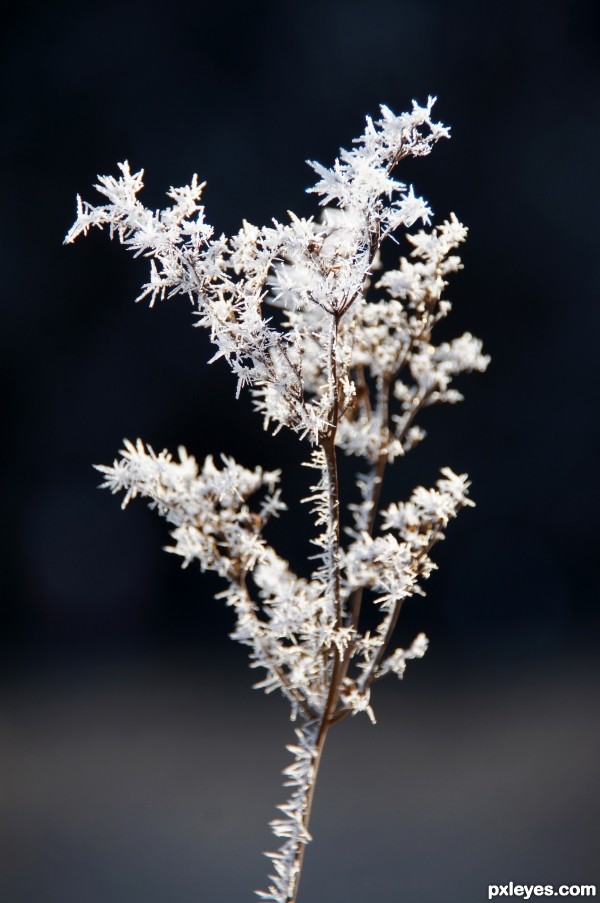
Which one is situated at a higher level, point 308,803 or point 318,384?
point 318,384

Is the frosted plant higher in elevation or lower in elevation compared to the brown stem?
higher

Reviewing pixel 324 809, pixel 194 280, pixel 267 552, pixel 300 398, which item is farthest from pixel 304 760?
pixel 324 809

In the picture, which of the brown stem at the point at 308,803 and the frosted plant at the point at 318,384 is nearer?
the frosted plant at the point at 318,384

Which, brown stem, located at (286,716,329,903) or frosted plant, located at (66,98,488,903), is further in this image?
brown stem, located at (286,716,329,903)

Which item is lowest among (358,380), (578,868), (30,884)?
(30,884)

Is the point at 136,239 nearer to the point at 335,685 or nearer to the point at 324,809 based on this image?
the point at 335,685

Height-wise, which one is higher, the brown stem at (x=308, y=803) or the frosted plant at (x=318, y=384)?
the frosted plant at (x=318, y=384)

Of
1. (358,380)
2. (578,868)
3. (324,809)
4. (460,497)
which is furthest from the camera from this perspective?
(324,809)

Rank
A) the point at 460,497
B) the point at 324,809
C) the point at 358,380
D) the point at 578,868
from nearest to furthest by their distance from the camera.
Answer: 1. the point at 460,497
2. the point at 358,380
3. the point at 578,868
4. the point at 324,809
